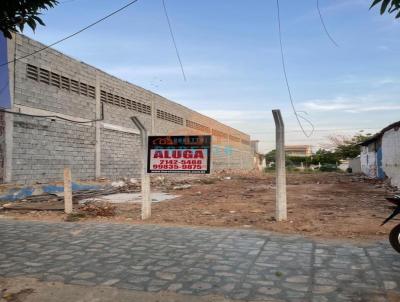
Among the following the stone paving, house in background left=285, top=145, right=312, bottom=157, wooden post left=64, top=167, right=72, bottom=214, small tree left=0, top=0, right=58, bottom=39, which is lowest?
the stone paving

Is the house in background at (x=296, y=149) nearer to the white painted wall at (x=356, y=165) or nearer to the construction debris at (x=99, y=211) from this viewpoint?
the white painted wall at (x=356, y=165)

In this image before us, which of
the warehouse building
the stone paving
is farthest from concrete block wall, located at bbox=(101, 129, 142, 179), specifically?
the stone paving

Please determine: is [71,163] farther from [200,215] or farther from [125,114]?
[200,215]

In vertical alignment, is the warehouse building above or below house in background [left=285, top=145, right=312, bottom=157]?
below

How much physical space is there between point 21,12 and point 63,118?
12639 mm

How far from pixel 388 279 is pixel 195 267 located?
2.20 m

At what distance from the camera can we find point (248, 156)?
56.2 meters

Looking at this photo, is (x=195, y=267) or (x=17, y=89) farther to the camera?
(x=17, y=89)

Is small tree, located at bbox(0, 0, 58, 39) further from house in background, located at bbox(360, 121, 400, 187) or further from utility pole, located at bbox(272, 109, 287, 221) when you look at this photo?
house in background, located at bbox(360, 121, 400, 187)

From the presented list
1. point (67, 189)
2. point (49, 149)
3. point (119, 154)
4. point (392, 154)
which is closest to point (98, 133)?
point (119, 154)

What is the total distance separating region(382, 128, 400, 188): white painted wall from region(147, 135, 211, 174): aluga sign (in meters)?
10.9

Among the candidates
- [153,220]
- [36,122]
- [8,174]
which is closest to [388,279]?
[153,220]

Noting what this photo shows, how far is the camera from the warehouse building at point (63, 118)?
538 inches

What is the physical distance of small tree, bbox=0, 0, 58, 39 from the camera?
4232 millimetres
